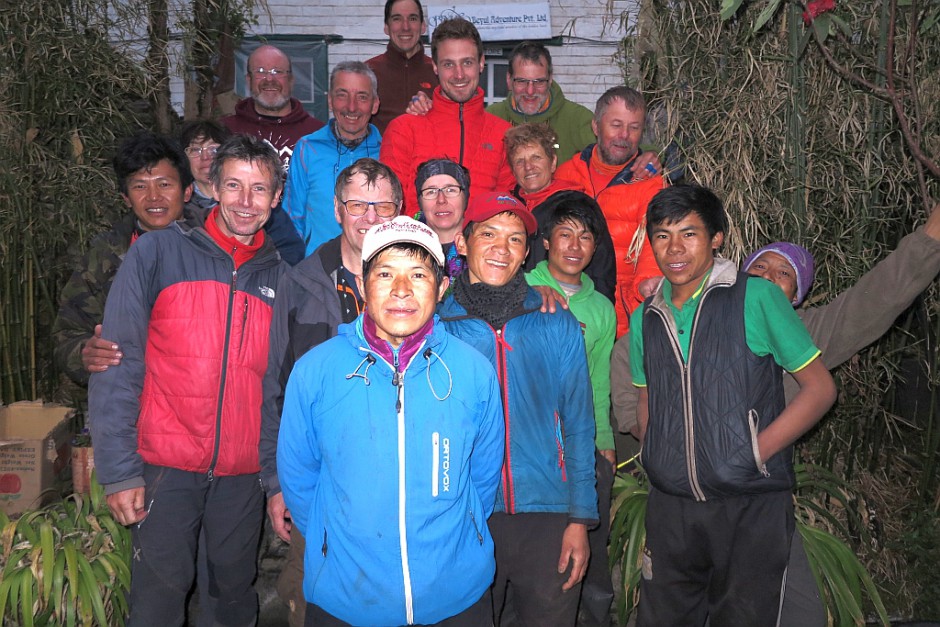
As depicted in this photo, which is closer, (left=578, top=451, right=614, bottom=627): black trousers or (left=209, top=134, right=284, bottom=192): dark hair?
(left=209, top=134, right=284, bottom=192): dark hair

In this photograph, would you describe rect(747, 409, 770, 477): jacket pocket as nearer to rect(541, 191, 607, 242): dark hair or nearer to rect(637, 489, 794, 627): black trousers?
rect(637, 489, 794, 627): black trousers

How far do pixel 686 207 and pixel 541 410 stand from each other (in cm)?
99

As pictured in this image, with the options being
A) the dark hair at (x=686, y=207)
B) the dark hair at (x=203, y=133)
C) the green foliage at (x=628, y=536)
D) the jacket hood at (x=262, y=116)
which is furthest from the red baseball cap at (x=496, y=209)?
the jacket hood at (x=262, y=116)

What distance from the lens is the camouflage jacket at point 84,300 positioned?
372 cm

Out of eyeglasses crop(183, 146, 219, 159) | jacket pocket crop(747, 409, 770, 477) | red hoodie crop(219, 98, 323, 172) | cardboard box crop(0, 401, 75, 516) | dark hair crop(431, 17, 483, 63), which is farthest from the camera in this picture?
red hoodie crop(219, 98, 323, 172)

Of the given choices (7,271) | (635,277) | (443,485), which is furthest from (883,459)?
(7,271)

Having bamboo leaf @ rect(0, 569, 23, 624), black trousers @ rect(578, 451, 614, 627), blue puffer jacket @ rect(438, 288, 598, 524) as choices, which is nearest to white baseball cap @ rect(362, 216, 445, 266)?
blue puffer jacket @ rect(438, 288, 598, 524)

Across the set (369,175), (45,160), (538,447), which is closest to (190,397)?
(369,175)

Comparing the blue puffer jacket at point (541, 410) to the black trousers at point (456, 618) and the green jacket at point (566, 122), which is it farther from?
the green jacket at point (566, 122)

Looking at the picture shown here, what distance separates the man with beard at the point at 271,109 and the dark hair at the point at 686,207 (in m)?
2.97

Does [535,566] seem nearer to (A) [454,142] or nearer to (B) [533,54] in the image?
(A) [454,142]

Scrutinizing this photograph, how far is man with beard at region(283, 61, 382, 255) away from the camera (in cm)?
465

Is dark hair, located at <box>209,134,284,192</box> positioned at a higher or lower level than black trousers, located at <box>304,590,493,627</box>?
higher

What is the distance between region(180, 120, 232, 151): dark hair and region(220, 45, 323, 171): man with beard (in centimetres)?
51
